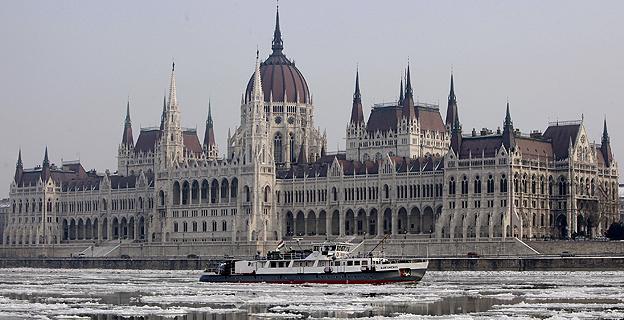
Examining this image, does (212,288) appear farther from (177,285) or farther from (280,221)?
(280,221)

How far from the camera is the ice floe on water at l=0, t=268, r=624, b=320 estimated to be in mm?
74250

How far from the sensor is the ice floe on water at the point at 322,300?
7425cm

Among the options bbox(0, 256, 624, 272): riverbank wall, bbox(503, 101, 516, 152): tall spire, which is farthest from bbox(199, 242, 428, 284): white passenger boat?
bbox(503, 101, 516, 152): tall spire

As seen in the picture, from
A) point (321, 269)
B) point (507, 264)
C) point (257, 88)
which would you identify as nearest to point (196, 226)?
point (257, 88)

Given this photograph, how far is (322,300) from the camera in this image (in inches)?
3351

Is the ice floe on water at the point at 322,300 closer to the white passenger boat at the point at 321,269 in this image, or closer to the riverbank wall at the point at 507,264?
the white passenger boat at the point at 321,269

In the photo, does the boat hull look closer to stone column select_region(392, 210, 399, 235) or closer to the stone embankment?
the stone embankment

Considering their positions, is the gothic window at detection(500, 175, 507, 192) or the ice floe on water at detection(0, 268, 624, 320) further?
the gothic window at detection(500, 175, 507, 192)

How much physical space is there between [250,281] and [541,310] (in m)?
41.8

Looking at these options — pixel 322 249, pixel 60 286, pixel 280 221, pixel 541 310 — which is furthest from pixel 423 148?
pixel 541 310

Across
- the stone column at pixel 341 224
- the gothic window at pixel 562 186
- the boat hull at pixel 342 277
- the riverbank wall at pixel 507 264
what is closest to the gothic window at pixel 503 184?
the gothic window at pixel 562 186

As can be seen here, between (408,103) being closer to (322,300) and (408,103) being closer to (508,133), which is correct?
(508,133)

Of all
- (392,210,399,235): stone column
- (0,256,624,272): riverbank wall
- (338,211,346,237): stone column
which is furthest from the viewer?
(338,211,346,237): stone column

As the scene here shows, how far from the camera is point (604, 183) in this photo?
6855 inches
